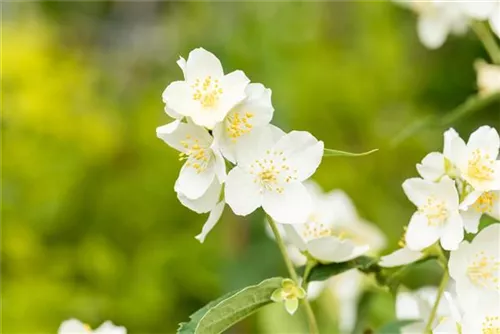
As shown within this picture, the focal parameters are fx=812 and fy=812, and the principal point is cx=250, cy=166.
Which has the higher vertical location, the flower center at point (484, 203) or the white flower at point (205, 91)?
the white flower at point (205, 91)

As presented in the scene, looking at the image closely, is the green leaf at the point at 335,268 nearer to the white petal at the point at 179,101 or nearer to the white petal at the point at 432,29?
the white petal at the point at 179,101

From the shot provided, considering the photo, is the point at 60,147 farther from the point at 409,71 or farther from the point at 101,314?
the point at 409,71

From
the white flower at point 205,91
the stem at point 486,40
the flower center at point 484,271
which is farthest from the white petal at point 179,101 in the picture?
the stem at point 486,40

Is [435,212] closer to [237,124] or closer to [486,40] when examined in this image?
→ [237,124]

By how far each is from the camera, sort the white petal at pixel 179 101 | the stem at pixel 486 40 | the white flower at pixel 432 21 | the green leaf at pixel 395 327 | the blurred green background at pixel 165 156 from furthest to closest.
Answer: the blurred green background at pixel 165 156
the white flower at pixel 432 21
the stem at pixel 486 40
the green leaf at pixel 395 327
the white petal at pixel 179 101

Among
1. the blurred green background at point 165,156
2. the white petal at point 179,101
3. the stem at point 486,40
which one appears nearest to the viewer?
the white petal at point 179,101

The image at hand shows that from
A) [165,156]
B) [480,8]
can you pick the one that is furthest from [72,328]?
[165,156]

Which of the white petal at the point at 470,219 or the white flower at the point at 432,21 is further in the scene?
the white flower at the point at 432,21
